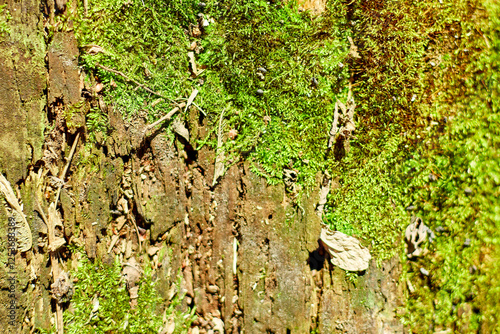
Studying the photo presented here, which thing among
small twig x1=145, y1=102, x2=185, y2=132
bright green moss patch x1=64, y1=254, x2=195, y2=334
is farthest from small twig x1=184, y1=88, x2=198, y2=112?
bright green moss patch x1=64, y1=254, x2=195, y2=334

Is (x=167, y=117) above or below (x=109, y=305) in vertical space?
above

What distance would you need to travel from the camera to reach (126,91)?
2230mm

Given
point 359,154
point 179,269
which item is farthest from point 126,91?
point 359,154

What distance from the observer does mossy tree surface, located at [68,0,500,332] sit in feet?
7.63

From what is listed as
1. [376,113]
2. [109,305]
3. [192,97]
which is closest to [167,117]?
[192,97]

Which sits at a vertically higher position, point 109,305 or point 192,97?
point 192,97

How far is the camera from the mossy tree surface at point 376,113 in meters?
2.32

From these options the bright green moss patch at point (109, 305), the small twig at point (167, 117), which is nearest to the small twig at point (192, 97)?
the small twig at point (167, 117)

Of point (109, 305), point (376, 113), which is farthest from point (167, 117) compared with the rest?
point (376, 113)

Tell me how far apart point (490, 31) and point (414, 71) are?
766mm

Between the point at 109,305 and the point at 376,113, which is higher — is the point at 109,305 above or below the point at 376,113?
below

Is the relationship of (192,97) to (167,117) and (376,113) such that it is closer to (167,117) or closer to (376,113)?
(167,117)

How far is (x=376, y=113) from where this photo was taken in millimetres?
2371

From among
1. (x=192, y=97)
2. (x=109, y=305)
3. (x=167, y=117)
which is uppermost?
(x=192, y=97)
